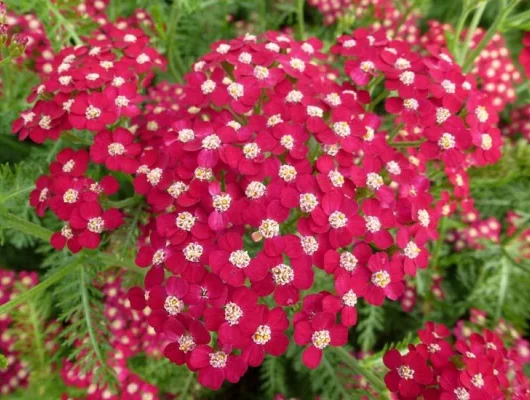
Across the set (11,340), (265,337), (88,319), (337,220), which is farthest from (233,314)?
(11,340)

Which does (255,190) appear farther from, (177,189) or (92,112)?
(92,112)

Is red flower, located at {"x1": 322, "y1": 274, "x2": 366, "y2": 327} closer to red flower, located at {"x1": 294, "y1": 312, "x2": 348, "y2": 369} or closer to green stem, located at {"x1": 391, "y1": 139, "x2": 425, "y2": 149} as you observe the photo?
red flower, located at {"x1": 294, "y1": 312, "x2": 348, "y2": 369}

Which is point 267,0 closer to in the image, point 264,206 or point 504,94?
point 504,94

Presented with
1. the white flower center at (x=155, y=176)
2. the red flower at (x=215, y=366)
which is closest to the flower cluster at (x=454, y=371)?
the red flower at (x=215, y=366)

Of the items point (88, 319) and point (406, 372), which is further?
point (88, 319)

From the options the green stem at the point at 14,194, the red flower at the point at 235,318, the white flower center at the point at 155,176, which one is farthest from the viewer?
the green stem at the point at 14,194

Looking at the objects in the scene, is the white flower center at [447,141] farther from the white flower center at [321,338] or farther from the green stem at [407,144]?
the white flower center at [321,338]
